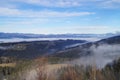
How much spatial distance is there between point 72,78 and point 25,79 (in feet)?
75.1

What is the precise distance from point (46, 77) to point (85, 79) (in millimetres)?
9136

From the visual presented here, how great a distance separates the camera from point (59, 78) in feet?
122

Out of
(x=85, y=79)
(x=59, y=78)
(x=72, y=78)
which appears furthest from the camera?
(x=59, y=78)

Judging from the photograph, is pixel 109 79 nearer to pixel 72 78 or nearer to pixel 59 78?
pixel 59 78

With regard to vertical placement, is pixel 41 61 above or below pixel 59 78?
above

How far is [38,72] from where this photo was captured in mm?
26516

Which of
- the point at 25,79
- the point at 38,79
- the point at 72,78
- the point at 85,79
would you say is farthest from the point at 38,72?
the point at 25,79

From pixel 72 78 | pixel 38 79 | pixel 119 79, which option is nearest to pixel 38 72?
pixel 38 79

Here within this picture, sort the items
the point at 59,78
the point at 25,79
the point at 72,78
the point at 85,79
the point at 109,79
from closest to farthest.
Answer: the point at 72,78, the point at 85,79, the point at 59,78, the point at 109,79, the point at 25,79

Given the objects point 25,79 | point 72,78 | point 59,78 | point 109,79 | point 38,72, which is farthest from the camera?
point 25,79

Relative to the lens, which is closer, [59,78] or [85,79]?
[85,79]

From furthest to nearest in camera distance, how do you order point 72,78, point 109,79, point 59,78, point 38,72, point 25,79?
1. point 25,79
2. point 109,79
3. point 59,78
4. point 72,78
5. point 38,72

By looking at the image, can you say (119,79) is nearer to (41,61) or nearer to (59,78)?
(59,78)

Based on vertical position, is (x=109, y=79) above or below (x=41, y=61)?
below
